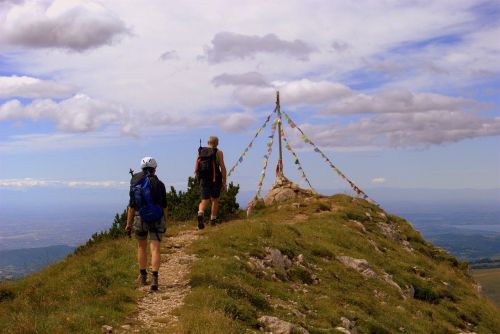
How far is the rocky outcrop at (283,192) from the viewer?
2880cm

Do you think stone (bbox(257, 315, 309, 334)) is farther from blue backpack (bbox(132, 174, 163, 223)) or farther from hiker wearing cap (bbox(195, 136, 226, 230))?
hiker wearing cap (bbox(195, 136, 226, 230))

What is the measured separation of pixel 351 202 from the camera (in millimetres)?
29609

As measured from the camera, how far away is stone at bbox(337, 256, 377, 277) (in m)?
17.9

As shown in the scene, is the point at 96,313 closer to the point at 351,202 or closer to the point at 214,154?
the point at 214,154

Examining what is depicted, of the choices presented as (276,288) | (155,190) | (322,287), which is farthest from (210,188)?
(155,190)

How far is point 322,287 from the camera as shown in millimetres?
15125

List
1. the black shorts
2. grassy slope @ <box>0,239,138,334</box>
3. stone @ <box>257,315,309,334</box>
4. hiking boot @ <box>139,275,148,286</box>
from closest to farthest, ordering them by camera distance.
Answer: grassy slope @ <box>0,239,138,334</box> < stone @ <box>257,315,309,334</box> < hiking boot @ <box>139,275,148,286</box> < the black shorts

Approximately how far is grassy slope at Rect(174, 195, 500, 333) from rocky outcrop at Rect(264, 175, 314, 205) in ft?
6.95

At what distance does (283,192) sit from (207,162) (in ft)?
38.7

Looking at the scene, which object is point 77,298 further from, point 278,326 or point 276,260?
point 276,260

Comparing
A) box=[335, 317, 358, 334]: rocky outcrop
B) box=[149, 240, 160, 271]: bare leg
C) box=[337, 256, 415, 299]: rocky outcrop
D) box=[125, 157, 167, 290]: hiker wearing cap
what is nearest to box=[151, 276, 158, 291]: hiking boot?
box=[125, 157, 167, 290]: hiker wearing cap

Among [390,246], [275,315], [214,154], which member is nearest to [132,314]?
[275,315]

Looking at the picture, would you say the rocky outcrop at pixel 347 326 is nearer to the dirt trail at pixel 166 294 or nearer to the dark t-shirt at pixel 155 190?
the dirt trail at pixel 166 294

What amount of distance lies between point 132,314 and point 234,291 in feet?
8.85
